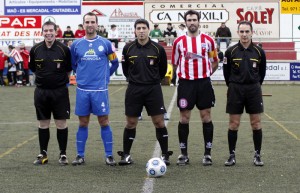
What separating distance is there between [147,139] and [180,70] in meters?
2.87

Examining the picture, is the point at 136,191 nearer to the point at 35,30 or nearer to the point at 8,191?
the point at 8,191

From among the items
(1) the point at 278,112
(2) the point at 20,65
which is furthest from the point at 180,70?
(2) the point at 20,65

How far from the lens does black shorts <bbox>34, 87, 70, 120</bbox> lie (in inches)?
362

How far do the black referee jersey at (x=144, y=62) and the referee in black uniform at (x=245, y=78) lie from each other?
35.5 inches

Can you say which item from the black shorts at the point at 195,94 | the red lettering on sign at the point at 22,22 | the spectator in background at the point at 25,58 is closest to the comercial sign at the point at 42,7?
the red lettering on sign at the point at 22,22

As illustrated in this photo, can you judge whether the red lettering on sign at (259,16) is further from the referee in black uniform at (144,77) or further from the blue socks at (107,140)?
the blue socks at (107,140)

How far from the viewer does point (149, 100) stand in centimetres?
912

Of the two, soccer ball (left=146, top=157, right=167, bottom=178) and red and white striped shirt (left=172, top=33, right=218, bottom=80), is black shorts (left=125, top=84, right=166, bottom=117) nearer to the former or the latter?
red and white striped shirt (left=172, top=33, right=218, bottom=80)

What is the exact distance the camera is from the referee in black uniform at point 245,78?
8961 millimetres

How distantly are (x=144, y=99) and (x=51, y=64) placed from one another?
1332 millimetres

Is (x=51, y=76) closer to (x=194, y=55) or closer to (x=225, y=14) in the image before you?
(x=194, y=55)

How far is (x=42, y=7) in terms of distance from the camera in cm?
3972

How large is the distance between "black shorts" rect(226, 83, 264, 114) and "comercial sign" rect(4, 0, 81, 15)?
31.3m

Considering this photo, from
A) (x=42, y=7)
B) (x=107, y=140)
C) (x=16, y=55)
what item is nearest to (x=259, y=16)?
(x=42, y=7)
